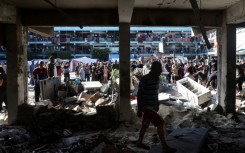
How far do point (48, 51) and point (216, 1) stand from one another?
44.5 m

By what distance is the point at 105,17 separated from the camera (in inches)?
392

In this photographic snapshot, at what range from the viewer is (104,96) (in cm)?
1343

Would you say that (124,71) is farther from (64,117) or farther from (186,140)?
(186,140)

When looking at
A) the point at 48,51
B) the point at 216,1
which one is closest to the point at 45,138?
the point at 216,1

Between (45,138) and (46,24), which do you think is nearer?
(45,138)

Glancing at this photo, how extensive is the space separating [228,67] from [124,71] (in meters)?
3.68

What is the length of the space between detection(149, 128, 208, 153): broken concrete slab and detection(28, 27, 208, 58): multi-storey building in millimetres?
44672

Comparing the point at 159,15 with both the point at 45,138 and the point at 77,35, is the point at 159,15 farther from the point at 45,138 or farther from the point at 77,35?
the point at 77,35

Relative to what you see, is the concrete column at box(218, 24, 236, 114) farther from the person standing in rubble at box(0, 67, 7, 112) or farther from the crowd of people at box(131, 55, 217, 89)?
the person standing in rubble at box(0, 67, 7, 112)

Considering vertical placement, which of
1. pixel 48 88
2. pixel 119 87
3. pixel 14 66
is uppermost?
pixel 14 66

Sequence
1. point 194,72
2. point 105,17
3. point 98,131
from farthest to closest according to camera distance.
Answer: point 194,72, point 105,17, point 98,131

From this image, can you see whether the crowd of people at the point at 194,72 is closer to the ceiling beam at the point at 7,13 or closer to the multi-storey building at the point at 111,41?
the ceiling beam at the point at 7,13

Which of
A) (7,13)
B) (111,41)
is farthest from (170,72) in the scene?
(111,41)

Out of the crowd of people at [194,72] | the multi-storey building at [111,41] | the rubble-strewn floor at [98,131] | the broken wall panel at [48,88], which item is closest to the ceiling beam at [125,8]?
the rubble-strewn floor at [98,131]
